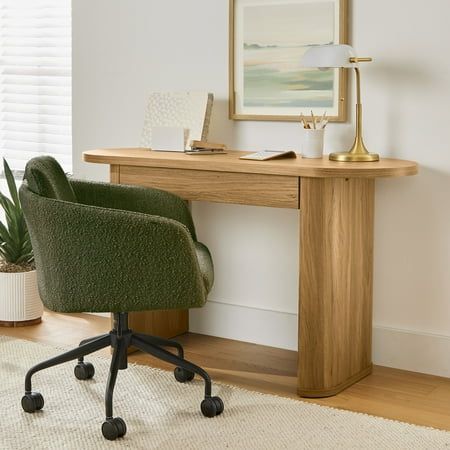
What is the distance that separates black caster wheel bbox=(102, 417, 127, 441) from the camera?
2744mm

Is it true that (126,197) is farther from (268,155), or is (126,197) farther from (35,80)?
(35,80)

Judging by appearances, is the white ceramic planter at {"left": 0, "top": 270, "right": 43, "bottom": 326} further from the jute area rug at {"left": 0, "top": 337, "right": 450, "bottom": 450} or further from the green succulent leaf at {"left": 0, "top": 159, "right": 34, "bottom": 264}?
the jute area rug at {"left": 0, "top": 337, "right": 450, "bottom": 450}

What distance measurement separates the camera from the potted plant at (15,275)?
4020mm

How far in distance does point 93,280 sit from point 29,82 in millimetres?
2084

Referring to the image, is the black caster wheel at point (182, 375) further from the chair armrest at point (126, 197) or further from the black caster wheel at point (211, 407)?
the chair armrest at point (126, 197)

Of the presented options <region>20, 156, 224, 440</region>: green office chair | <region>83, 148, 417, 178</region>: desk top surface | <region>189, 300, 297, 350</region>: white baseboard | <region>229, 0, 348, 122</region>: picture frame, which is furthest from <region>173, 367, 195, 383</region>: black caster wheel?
<region>229, 0, 348, 122</region>: picture frame

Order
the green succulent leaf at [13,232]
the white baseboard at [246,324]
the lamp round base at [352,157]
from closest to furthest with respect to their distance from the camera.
Answer: the lamp round base at [352,157]
the white baseboard at [246,324]
the green succulent leaf at [13,232]

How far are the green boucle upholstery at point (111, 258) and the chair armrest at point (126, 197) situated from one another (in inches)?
18.1

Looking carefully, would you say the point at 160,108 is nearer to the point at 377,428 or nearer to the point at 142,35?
the point at 142,35

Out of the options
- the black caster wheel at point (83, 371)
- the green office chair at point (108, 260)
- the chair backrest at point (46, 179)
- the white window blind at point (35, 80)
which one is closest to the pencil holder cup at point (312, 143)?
the green office chair at point (108, 260)

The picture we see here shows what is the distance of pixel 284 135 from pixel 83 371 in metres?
1.21

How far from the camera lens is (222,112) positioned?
148 inches

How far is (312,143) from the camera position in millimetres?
3318

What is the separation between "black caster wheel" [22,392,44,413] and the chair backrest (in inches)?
25.5
